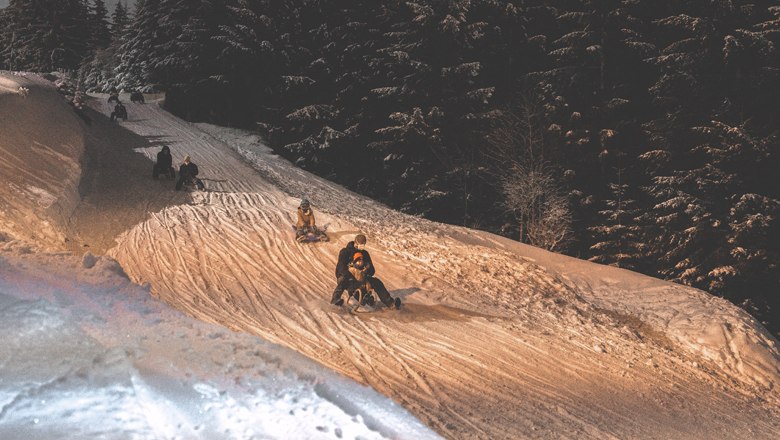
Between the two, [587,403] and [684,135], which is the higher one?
[684,135]

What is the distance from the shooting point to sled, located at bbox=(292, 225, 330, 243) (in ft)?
51.6

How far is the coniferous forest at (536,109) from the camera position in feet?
75.2

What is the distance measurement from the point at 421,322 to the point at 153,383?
6.77m

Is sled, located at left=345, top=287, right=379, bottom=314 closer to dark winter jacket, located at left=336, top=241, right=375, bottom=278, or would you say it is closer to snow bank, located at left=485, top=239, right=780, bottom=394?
dark winter jacket, located at left=336, top=241, right=375, bottom=278

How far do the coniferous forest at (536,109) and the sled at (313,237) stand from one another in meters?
13.8

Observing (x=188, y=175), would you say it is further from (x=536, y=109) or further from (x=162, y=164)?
(x=536, y=109)

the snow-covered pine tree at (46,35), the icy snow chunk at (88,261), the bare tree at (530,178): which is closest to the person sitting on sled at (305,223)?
the icy snow chunk at (88,261)

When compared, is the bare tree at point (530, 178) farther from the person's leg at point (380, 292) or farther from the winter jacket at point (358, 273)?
the winter jacket at point (358, 273)

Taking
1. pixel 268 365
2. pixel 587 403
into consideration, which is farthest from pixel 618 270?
pixel 268 365

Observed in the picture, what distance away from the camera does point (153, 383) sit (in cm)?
499

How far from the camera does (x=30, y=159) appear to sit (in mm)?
16672

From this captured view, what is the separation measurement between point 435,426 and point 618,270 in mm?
12633

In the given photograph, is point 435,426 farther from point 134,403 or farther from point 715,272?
point 715,272

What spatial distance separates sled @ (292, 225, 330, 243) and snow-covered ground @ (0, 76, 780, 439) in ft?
0.78
